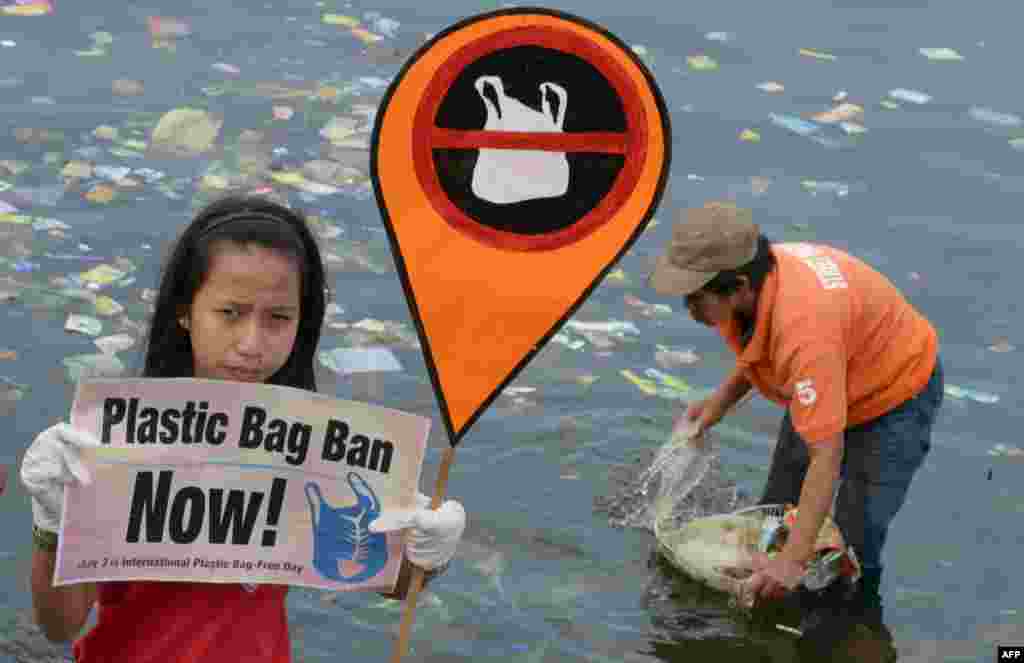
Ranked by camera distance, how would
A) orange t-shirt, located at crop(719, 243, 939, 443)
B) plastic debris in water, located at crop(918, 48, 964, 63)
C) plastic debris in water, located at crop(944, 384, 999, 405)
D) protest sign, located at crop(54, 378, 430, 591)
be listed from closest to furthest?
protest sign, located at crop(54, 378, 430, 591) → orange t-shirt, located at crop(719, 243, 939, 443) → plastic debris in water, located at crop(944, 384, 999, 405) → plastic debris in water, located at crop(918, 48, 964, 63)

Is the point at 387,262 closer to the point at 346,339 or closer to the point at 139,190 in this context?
the point at 346,339

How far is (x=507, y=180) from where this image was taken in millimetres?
3008

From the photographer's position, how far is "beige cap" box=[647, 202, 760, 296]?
4445 millimetres

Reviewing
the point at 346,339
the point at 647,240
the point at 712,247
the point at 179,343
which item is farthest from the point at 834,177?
the point at 179,343

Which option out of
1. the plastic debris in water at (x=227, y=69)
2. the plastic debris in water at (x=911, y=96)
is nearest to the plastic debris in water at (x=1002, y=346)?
the plastic debris in water at (x=911, y=96)

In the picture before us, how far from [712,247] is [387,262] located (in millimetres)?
2985

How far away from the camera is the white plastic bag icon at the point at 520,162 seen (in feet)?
9.79

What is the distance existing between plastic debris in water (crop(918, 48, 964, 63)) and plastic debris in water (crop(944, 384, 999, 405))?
408 cm

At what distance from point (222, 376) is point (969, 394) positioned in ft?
15.0

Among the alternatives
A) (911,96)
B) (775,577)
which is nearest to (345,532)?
(775,577)

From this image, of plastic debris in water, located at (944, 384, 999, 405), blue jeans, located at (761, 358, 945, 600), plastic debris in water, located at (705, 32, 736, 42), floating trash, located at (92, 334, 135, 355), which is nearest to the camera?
blue jeans, located at (761, 358, 945, 600)

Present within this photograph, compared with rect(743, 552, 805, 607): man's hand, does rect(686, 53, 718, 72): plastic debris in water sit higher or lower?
higher

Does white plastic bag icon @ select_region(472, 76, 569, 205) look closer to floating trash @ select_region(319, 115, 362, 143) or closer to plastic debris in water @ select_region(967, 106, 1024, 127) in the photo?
floating trash @ select_region(319, 115, 362, 143)

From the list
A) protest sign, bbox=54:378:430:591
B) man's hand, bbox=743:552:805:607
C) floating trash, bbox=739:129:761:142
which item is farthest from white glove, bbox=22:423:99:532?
floating trash, bbox=739:129:761:142
